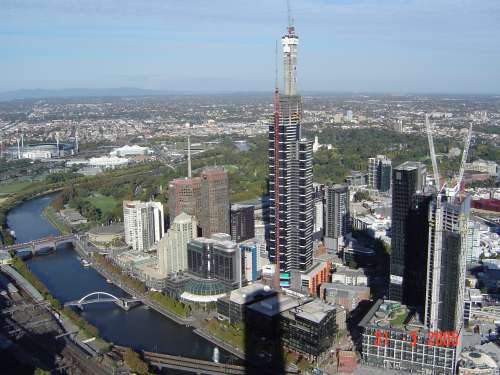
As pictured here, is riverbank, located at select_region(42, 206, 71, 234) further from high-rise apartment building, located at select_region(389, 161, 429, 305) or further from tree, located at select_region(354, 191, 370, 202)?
high-rise apartment building, located at select_region(389, 161, 429, 305)

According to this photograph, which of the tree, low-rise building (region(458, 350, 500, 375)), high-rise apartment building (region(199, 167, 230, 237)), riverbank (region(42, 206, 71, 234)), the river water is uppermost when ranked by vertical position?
high-rise apartment building (region(199, 167, 230, 237))

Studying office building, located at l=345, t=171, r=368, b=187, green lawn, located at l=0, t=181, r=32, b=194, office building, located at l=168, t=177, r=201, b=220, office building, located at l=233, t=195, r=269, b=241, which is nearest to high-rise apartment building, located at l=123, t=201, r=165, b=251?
office building, located at l=168, t=177, r=201, b=220

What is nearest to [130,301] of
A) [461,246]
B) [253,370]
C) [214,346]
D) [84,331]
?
[84,331]

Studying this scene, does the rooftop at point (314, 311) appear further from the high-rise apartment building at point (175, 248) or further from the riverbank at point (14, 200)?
the riverbank at point (14, 200)

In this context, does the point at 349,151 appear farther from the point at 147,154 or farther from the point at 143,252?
the point at 143,252

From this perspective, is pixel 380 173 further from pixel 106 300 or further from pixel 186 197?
pixel 106 300

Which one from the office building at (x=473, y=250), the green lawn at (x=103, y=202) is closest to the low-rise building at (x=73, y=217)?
the green lawn at (x=103, y=202)

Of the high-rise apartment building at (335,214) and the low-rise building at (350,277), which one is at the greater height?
the high-rise apartment building at (335,214)
